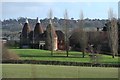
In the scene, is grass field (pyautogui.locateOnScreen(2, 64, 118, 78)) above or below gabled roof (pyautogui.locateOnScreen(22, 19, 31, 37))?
below

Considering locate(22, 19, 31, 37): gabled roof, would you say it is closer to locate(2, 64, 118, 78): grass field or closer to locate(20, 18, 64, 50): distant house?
locate(20, 18, 64, 50): distant house

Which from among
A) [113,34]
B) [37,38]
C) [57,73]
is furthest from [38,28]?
[57,73]

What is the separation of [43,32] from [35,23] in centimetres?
240

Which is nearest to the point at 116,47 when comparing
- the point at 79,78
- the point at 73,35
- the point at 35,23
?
Result: the point at 73,35

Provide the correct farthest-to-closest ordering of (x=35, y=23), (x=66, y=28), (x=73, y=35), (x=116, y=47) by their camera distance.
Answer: (x=35, y=23)
(x=73, y=35)
(x=66, y=28)
(x=116, y=47)

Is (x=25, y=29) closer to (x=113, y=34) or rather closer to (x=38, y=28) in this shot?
(x=38, y=28)

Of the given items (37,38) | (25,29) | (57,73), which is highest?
(25,29)

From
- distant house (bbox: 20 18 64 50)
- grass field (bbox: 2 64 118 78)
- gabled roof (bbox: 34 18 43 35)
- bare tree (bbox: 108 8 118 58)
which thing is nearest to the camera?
grass field (bbox: 2 64 118 78)

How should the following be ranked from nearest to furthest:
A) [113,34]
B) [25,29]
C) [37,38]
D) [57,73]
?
[57,73] → [113,34] → [37,38] → [25,29]

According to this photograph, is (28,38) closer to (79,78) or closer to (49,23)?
(49,23)

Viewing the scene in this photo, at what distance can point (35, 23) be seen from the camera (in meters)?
48.9

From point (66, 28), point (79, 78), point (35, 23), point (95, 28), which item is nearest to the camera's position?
point (79, 78)

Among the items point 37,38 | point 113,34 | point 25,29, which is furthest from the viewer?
point 25,29

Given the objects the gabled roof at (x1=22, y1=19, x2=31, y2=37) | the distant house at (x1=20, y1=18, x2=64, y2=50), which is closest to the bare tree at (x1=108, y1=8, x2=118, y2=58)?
the distant house at (x1=20, y1=18, x2=64, y2=50)
